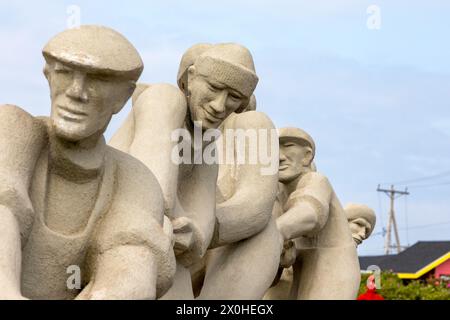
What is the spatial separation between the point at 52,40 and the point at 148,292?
2.82 ft

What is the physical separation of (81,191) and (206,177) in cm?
163

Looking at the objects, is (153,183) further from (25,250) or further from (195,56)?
(195,56)

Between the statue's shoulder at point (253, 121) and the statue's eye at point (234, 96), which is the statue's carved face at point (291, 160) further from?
the statue's eye at point (234, 96)

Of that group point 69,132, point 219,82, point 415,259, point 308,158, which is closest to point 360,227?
point 308,158

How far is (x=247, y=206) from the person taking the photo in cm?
552

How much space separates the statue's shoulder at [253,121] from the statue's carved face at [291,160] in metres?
0.99

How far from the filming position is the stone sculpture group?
346 cm

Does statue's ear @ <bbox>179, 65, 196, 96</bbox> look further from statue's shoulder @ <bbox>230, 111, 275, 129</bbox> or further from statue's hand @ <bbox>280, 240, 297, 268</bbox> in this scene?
statue's hand @ <bbox>280, 240, 297, 268</bbox>

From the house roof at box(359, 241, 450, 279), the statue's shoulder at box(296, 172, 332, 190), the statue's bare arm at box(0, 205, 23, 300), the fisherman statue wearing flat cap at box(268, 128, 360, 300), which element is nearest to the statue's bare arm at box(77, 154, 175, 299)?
the statue's bare arm at box(0, 205, 23, 300)

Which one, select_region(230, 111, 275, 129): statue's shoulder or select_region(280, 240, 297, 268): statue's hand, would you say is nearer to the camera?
select_region(230, 111, 275, 129): statue's shoulder

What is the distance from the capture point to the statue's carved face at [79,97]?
3.43m

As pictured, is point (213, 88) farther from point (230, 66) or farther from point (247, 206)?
point (247, 206)

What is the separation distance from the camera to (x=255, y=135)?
5.96 meters

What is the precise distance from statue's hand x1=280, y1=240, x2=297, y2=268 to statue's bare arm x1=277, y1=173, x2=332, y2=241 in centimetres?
8
